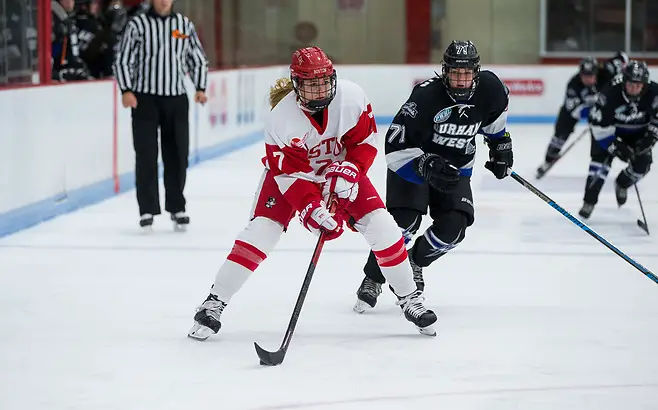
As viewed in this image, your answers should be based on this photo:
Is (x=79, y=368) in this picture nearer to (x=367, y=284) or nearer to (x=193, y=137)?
(x=367, y=284)

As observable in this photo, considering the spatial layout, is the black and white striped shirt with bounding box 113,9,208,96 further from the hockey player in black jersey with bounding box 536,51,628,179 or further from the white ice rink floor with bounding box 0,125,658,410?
the hockey player in black jersey with bounding box 536,51,628,179

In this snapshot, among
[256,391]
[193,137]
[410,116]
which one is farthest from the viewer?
[193,137]

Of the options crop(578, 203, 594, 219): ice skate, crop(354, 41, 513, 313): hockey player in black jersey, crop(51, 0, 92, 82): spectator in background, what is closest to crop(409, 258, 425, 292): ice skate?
crop(354, 41, 513, 313): hockey player in black jersey

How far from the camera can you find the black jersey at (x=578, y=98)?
8281 mm

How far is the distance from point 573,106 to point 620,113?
2060mm

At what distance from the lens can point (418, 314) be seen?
3.56 metres

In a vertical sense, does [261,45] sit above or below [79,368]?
above

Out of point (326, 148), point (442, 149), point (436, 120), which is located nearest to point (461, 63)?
point (436, 120)

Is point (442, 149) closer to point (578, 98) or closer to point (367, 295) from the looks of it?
point (367, 295)

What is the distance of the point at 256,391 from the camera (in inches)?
118

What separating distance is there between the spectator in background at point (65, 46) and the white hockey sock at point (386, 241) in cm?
433

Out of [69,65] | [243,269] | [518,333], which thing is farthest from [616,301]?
[69,65]

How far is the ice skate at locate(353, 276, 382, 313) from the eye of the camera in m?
3.95

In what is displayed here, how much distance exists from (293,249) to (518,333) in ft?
6.07
